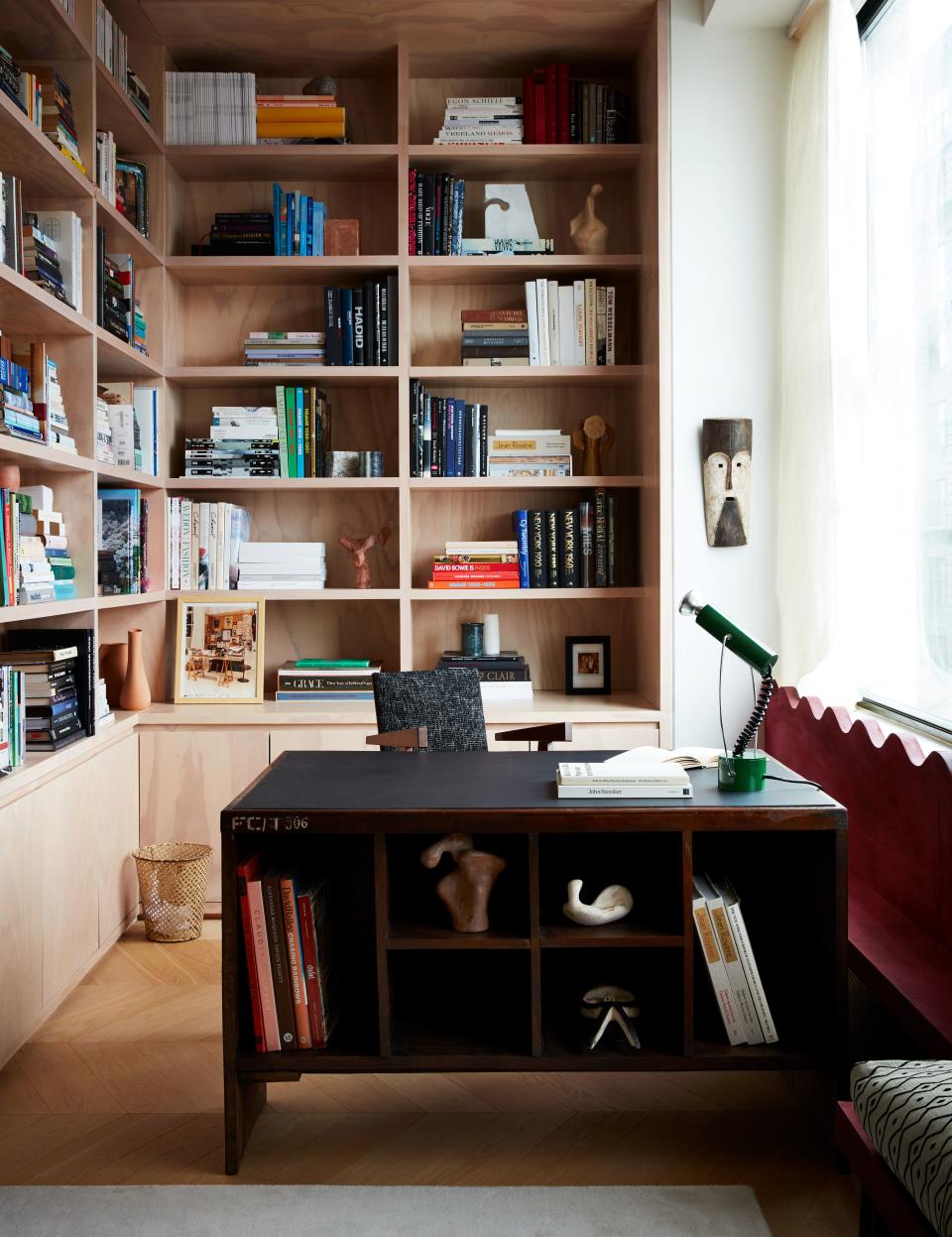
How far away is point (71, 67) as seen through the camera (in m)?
2.91

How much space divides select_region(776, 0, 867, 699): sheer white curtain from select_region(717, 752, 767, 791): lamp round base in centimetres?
95

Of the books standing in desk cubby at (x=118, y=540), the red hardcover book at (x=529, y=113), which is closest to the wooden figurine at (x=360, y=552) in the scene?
the books standing in desk cubby at (x=118, y=540)

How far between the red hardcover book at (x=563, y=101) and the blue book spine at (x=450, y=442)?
0.98 metres

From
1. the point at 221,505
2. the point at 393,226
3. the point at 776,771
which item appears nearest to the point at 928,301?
the point at 776,771

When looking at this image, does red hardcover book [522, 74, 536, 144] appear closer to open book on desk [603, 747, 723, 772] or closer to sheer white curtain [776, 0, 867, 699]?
sheer white curtain [776, 0, 867, 699]

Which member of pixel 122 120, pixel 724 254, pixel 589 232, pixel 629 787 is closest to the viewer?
pixel 629 787

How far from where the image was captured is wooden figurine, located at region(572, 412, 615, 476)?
3.69 metres

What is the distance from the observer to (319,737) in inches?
133

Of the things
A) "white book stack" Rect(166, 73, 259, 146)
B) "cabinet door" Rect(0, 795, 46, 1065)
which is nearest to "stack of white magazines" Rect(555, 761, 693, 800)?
"cabinet door" Rect(0, 795, 46, 1065)

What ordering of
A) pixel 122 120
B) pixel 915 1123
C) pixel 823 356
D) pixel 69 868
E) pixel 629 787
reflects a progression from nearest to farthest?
1. pixel 915 1123
2. pixel 629 787
3. pixel 69 868
4. pixel 823 356
5. pixel 122 120

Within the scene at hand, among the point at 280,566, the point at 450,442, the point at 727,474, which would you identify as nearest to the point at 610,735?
the point at 727,474

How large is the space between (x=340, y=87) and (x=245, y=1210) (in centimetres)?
357

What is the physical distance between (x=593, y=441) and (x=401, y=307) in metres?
0.81

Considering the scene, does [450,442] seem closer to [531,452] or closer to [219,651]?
[531,452]
